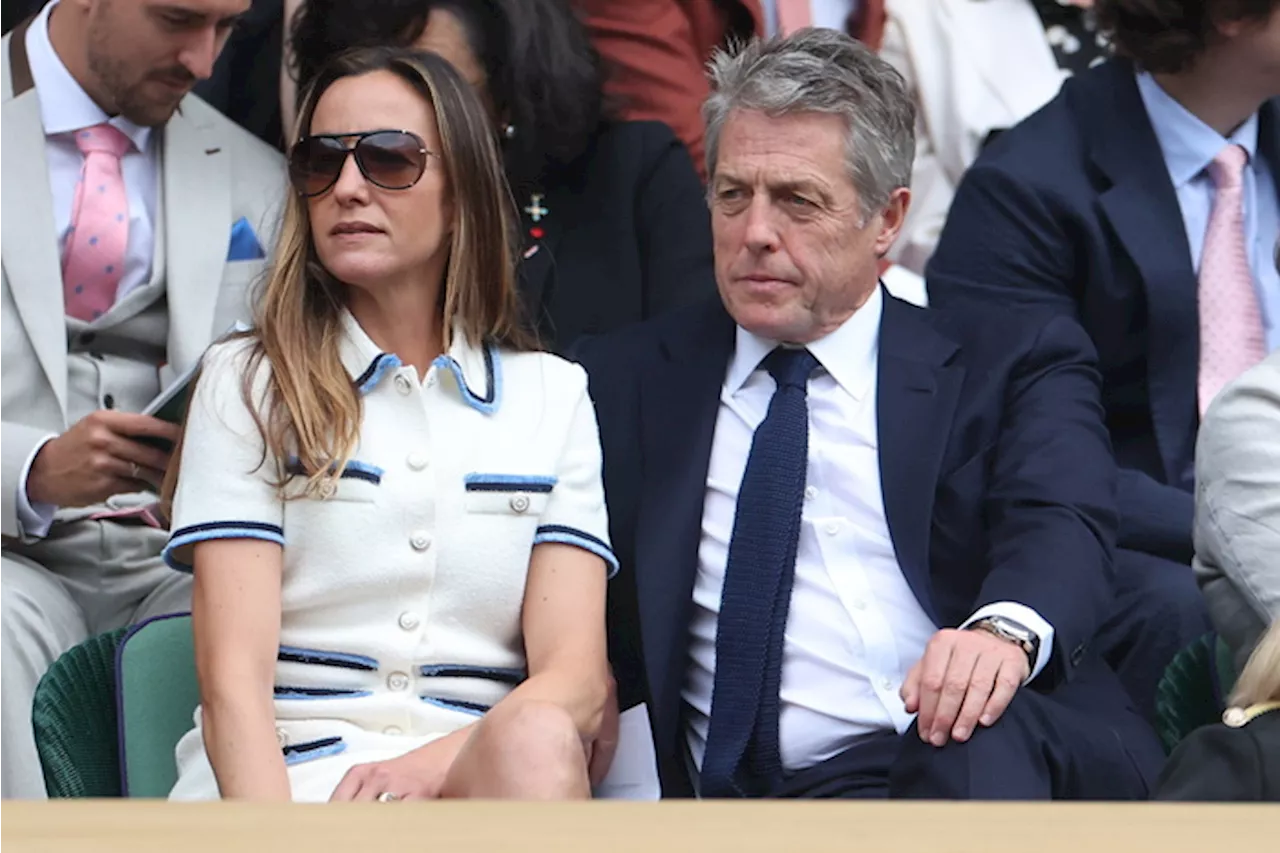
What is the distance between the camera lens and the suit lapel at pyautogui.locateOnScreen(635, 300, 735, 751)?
298cm

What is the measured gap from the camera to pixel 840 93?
10.3ft

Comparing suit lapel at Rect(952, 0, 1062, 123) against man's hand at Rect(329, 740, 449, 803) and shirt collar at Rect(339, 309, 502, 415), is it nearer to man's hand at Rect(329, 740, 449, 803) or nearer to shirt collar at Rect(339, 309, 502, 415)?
shirt collar at Rect(339, 309, 502, 415)

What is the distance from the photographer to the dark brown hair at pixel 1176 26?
389cm

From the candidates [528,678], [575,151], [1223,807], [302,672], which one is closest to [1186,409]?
[575,151]

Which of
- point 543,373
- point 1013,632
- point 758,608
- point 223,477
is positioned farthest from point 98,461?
point 1013,632

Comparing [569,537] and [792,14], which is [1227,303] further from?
[569,537]

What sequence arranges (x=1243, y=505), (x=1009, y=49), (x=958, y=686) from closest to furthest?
(x=958, y=686)
(x=1243, y=505)
(x=1009, y=49)

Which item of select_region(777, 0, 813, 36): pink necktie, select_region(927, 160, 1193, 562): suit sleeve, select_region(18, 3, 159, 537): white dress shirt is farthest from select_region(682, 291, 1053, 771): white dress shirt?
select_region(777, 0, 813, 36): pink necktie

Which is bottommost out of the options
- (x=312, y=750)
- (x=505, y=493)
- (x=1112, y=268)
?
(x=312, y=750)

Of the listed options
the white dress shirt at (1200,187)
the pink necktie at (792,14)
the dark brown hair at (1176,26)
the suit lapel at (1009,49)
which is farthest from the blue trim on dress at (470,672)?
the suit lapel at (1009,49)

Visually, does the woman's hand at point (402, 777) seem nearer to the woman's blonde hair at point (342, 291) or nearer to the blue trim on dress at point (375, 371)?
the woman's blonde hair at point (342, 291)

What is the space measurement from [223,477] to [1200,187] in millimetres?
2083

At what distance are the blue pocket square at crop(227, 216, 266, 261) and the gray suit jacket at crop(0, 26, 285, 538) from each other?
0.02 meters

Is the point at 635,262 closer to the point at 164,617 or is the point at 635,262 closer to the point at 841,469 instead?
the point at 841,469
